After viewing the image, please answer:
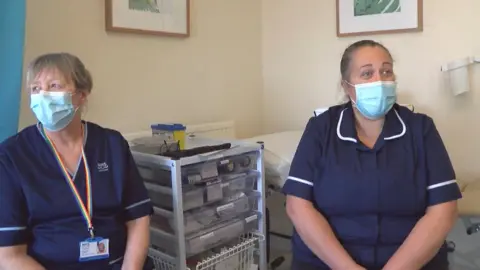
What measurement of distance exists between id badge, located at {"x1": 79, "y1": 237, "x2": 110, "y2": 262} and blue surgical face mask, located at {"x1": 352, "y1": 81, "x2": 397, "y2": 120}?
0.93 metres

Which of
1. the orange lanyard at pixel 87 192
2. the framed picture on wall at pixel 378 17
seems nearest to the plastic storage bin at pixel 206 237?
the orange lanyard at pixel 87 192

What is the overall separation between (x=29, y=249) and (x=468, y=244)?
7.46 ft

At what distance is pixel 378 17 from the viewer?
2738 mm

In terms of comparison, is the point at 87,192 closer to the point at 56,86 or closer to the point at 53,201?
the point at 53,201

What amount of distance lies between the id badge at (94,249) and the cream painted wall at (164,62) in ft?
2.38

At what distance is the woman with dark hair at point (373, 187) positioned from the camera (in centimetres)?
158

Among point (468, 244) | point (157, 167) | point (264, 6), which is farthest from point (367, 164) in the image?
point (264, 6)

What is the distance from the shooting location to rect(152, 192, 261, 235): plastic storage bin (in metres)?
1.93

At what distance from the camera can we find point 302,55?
3068 millimetres

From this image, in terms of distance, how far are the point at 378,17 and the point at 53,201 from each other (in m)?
2.03

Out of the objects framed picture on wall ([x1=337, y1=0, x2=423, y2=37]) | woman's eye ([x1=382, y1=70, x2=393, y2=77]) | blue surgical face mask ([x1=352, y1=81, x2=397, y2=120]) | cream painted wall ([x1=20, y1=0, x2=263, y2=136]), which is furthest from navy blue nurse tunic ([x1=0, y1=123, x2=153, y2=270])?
framed picture on wall ([x1=337, y1=0, x2=423, y2=37])

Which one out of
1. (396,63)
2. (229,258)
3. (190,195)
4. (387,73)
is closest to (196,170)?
(190,195)

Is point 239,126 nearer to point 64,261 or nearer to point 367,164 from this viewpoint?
point 367,164

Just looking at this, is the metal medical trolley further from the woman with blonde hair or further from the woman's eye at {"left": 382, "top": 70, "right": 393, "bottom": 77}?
the woman's eye at {"left": 382, "top": 70, "right": 393, "bottom": 77}
